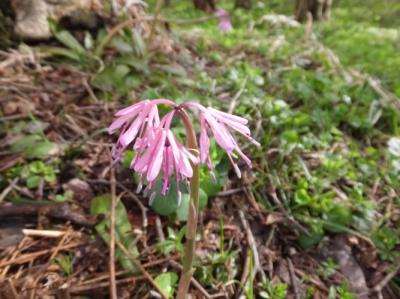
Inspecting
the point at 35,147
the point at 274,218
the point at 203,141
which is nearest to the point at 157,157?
the point at 203,141

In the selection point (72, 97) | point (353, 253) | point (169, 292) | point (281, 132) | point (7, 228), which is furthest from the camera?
point (72, 97)

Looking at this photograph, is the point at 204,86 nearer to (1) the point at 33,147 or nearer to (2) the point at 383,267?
(1) the point at 33,147

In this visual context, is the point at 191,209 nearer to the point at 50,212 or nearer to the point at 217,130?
the point at 217,130

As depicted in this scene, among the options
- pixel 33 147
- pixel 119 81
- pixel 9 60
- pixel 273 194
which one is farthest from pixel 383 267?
pixel 9 60

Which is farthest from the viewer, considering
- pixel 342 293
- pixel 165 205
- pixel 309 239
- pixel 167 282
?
pixel 309 239

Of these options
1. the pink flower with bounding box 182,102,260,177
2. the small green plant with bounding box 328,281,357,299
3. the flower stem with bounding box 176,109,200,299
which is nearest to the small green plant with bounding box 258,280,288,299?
the small green plant with bounding box 328,281,357,299

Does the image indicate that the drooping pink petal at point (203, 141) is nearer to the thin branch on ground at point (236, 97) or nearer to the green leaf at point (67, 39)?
the thin branch on ground at point (236, 97)

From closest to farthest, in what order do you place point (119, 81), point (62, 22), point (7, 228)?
1. point (7, 228)
2. point (119, 81)
3. point (62, 22)
